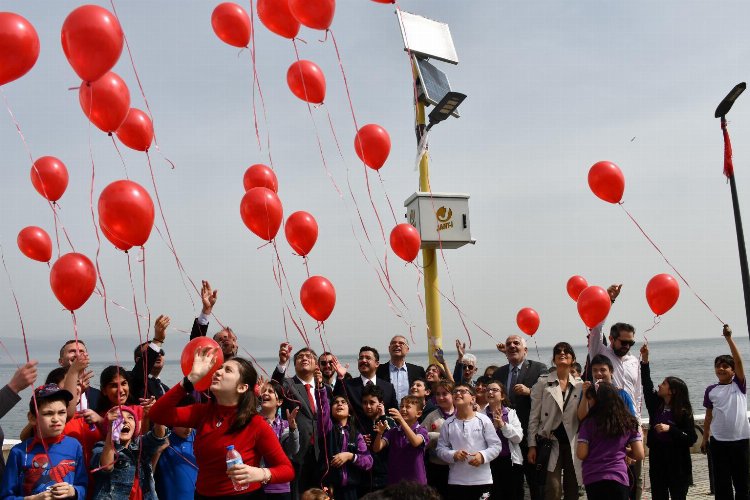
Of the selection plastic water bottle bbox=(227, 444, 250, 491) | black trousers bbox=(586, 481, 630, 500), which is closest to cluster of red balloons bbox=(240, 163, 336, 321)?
black trousers bbox=(586, 481, 630, 500)

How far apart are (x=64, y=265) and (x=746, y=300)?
860 cm

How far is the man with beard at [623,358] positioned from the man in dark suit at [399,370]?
6.18 feet

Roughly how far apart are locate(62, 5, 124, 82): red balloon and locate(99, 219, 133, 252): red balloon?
1098 millimetres

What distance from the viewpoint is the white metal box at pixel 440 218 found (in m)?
9.64

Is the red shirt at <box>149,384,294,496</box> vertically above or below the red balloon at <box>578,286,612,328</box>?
below

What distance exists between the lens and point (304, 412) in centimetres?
627

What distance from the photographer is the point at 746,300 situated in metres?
9.50

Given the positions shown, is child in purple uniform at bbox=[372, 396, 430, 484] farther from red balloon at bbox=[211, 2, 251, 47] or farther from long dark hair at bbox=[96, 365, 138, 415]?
red balloon at bbox=[211, 2, 251, 47]

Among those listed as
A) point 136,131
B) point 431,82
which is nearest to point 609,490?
point 136,131

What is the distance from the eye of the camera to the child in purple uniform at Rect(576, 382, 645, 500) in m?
5.38

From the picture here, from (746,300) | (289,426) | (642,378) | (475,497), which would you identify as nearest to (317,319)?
(289,426)

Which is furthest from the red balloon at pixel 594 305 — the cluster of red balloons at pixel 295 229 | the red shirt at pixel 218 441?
the red shirt at pixel 218 441

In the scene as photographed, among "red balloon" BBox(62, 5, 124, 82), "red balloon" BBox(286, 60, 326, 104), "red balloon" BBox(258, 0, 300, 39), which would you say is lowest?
"red balloon" BBox(62, 5, 124, 82)

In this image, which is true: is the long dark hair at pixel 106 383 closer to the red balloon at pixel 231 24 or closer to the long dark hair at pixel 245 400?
the long dark hair at pixel 245 400
